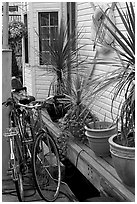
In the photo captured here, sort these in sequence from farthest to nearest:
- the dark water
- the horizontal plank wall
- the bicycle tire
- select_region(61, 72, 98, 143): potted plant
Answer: the horizontal plank wall, select_region(61, 72, 98, 143): potted plant, the dark water, the bicycle tire

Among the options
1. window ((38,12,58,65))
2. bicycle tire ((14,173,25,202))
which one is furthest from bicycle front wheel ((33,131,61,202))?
window ((38,12,58,65))

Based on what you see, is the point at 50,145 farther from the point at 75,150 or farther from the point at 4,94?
the point at 4,94

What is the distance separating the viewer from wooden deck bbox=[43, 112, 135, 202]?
8.87 ft

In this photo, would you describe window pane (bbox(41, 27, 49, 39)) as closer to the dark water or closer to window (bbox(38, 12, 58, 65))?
window (bbox(38, 12, 58, 65))

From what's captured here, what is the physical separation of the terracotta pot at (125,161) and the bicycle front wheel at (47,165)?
0.95 metres

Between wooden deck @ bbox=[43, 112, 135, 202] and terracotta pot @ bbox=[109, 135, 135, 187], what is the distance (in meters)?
0.09

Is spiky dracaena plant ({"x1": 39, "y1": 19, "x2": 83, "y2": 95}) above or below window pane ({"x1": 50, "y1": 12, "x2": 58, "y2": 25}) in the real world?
below

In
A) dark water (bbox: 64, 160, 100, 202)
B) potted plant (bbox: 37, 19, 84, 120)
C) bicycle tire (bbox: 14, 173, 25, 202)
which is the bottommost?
dark water (bbox: 64, 160, 100, 202)

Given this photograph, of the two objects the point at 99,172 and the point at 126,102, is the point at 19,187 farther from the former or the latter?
the point at 126,102

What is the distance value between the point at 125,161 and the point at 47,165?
4.03 ft

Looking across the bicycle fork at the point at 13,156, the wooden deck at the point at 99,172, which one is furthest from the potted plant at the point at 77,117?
the bicycle fork at the point at 13,156

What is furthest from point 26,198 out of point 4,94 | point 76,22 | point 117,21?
point 76,22

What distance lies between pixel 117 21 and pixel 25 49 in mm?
5018

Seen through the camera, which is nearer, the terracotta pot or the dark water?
the terracotta pot
